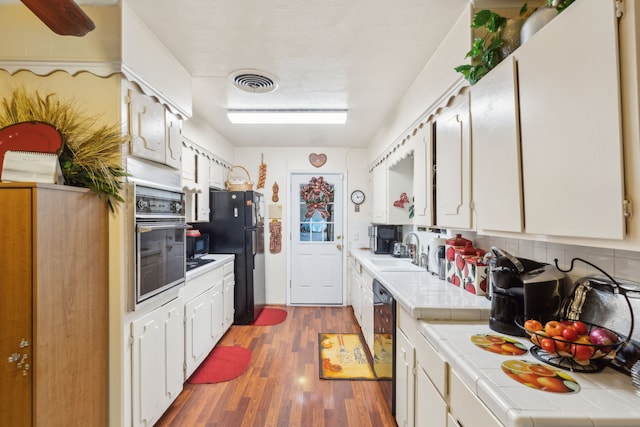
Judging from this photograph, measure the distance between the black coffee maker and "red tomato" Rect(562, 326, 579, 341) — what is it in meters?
0.24

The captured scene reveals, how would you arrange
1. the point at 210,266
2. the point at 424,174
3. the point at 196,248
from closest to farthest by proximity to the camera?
the point at 424,174
the point at 210,266
the point at 196,248

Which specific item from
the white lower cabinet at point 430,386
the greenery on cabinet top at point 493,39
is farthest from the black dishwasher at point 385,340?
the greenery on cabinet top at point 493,39

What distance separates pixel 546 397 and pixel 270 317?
11.4 ft

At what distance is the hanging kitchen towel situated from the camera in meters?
4.46

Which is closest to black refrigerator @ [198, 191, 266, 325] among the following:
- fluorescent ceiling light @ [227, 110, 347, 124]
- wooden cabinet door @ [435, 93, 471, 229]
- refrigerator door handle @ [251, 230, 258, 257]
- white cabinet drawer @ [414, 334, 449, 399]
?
refrigerator door handle @ [251, 230, 258, 257]

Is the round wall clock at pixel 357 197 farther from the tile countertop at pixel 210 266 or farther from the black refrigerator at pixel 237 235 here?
the tile countertop at pixel 210 266

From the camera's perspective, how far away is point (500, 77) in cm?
125

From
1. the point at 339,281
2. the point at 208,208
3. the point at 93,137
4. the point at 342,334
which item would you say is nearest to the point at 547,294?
the point at 93,137

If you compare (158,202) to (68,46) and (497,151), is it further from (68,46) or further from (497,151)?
(497,151)

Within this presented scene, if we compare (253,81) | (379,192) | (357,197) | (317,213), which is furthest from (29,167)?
(357,197)

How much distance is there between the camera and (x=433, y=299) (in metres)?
1.64

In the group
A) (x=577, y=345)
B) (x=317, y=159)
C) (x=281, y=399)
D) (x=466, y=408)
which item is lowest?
(x=281, y=399)

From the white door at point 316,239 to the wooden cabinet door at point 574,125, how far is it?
346 centimetres

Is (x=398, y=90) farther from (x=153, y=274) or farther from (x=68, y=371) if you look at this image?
(x=68, y=371)
